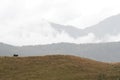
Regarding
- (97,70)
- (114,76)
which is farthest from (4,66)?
(114,76)

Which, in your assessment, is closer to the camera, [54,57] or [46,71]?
[46,71]

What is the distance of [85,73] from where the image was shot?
68.9 metres

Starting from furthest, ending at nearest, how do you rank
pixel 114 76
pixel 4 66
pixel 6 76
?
pixel 4 66 < pixel 6 76 < pixel 114 76

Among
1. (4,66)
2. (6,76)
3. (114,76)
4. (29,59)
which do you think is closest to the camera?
(114,76)

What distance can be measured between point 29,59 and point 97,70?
1887 centimetres

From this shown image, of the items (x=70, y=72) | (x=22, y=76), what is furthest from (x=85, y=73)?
(x=22, y=76)

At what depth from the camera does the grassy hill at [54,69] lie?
66438 millimetres

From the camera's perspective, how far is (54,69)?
71688 millimetres

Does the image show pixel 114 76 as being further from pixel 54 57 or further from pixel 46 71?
pixel 54 57

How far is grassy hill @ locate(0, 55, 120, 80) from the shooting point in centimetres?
6644

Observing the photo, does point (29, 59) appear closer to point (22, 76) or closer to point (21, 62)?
point (21, 62)

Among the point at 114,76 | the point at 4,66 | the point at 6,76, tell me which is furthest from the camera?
the point at 4,66

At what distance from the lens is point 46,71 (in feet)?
231

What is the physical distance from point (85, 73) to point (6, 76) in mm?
17725
